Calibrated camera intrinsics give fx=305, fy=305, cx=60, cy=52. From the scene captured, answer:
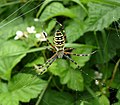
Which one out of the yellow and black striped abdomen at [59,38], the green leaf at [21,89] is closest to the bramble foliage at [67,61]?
the green leaf at [21,89]

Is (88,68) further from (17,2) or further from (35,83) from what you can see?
(17,2)

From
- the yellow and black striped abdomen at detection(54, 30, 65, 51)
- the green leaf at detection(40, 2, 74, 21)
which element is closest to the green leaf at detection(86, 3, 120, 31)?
the green leaf at detection(40, 2, 74, 21)

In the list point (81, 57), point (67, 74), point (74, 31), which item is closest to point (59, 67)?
point (67, 74)

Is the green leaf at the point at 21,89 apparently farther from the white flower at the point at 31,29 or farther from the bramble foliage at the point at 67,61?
the white flower at the point at 31,29

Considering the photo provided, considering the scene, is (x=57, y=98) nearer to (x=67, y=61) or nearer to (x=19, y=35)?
(x=67, y=61)

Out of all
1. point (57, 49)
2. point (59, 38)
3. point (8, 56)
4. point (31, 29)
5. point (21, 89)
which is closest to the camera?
point (59, 38)

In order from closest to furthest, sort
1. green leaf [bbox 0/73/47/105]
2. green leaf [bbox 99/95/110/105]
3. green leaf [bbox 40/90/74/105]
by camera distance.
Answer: green leaf [bbox 0/73/47/105] < green leaf [bbox 99/95/110/105] < green leaf [bbox 40/90/74/105]

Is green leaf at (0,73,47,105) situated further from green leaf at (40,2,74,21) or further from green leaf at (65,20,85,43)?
green leaf at (40,2,74,21)

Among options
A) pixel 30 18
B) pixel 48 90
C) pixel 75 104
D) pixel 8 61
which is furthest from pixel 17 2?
pixel 75 104
